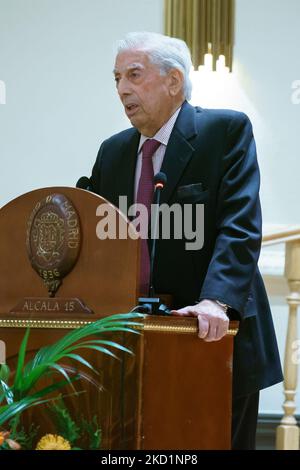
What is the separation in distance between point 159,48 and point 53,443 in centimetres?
158

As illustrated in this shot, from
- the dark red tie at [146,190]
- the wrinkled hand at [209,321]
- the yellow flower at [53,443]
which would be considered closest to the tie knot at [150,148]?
the dark red tie at [146,190]

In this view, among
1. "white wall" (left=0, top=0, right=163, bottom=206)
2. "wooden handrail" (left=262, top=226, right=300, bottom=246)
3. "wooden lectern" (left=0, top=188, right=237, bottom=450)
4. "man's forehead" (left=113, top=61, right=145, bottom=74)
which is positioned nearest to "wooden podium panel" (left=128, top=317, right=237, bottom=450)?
"wooden lectern" (left=0, top=188, right=237, bottom=450)

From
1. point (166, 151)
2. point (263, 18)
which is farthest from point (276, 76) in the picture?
point (166, 151)

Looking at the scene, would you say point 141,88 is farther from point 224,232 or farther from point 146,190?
point 224,232

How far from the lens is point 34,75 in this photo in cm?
625

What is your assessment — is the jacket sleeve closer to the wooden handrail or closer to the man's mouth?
the man's mouth

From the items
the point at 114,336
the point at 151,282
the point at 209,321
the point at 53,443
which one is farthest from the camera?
the point at 151,282

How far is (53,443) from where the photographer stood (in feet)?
8.02

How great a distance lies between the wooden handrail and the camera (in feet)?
16.6

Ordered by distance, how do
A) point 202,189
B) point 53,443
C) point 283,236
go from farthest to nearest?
point 283,236, point 202,189, point 53,443

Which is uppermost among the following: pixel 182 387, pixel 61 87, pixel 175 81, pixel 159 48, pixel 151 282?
pixel 61 87

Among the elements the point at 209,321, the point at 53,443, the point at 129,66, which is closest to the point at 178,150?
the point at 129,66

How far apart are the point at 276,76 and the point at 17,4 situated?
177 cm

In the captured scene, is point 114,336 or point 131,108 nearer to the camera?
point 114,336
